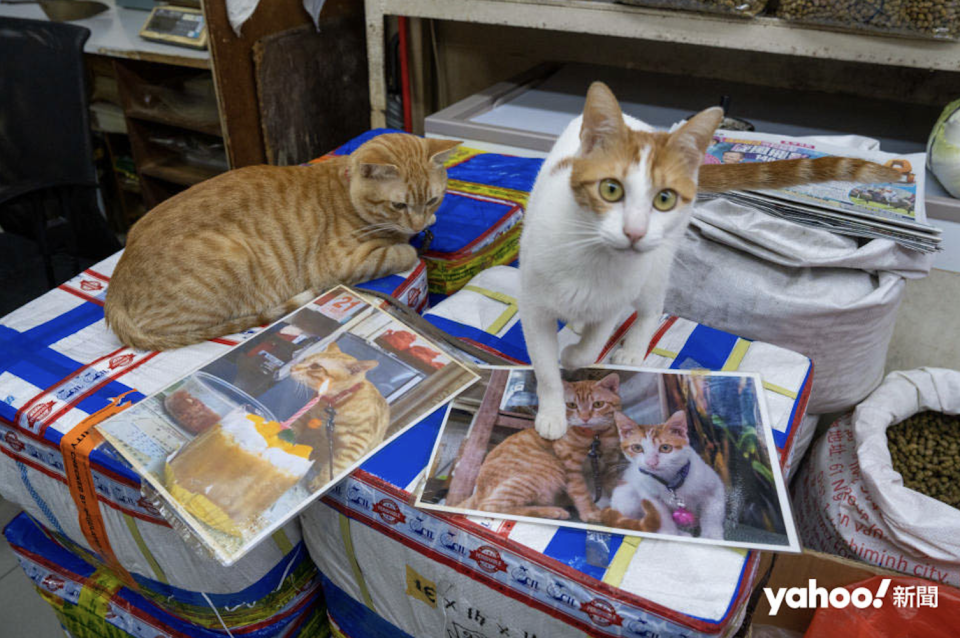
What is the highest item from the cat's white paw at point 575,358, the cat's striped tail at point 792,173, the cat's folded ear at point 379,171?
the cat's striped tail at point 792,173

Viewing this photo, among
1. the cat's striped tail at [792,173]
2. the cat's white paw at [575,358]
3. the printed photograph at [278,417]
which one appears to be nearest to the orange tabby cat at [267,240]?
the printed photograph at [278,417]

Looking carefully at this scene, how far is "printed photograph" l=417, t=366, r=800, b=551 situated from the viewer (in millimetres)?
691

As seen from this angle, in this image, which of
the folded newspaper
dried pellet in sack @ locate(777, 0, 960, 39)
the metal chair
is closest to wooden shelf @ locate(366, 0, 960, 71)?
dried pellet in sack @ locate(777, 0, 960, 39)

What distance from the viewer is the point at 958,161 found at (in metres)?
1.27

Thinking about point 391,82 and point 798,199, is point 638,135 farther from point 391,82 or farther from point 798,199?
point 391,82

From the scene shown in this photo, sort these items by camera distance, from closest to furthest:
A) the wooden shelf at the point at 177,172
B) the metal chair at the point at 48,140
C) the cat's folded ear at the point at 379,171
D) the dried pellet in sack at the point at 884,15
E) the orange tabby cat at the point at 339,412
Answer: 1. the orange tabby cat at the point at 339,412
2. the cat's folded ear at the point at 379,171
3. the dried pellet in sack at the point at 884,15
4. the metal chair at the point at 48,140
5. the wooden shelf at the point at 177,172

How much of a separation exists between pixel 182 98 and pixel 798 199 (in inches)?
83.3

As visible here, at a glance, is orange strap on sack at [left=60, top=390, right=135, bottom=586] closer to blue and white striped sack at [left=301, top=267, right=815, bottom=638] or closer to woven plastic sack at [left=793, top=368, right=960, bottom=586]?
blue and white striped sack at [left=301, top=267, right=815, bottom=638]

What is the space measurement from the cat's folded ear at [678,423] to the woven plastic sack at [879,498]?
19.0 inches

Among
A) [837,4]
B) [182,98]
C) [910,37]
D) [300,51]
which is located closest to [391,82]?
[300,51]

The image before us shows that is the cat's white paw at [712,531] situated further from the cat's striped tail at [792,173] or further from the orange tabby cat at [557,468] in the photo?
the cat's striped tail at [792,173]

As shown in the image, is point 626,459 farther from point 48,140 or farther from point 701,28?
point 48,140

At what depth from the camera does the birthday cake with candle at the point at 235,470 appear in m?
0.71

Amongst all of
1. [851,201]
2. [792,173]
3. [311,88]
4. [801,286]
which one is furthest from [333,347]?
[311,88]
